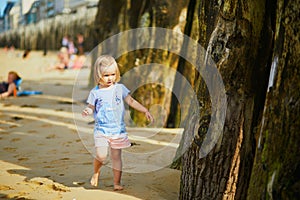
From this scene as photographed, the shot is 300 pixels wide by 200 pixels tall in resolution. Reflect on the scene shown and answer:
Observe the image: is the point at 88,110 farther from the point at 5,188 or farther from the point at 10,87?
the point at 10,87

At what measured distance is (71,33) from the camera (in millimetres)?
28141

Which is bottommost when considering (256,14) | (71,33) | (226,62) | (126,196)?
(126,196)

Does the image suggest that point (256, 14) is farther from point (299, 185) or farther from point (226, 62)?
point (299, 185)

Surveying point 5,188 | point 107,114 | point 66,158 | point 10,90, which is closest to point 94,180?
point 107,114

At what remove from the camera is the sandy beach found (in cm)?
431

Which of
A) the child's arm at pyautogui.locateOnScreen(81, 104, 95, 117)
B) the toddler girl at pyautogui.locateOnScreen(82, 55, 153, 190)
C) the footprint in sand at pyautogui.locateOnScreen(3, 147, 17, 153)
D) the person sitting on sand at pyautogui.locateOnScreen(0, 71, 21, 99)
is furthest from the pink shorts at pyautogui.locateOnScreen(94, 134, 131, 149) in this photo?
the person sitting on sand at pyautogui.locateOnScreen(0, 71, 21, 99)

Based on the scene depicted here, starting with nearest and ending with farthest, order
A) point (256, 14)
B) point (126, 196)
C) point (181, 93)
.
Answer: point (256, 14), point (126, 196), point (181, 93)

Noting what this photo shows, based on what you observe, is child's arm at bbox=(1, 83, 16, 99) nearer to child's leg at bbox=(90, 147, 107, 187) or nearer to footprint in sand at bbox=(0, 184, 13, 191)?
footprint in sand at bbox=(0, 184, 13, 191)

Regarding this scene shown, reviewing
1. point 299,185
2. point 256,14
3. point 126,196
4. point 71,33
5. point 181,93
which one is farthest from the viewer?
point 71,33

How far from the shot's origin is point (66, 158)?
5566 mm

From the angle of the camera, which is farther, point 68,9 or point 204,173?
point 68,9

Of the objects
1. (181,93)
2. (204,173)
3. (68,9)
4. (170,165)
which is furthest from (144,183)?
(68,9)

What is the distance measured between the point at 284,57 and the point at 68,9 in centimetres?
2850

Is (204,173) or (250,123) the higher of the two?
(250,123)
